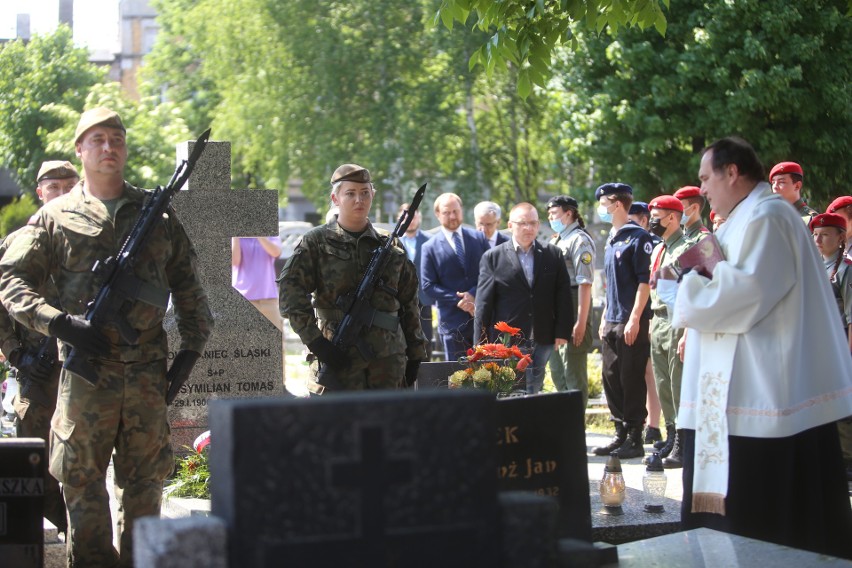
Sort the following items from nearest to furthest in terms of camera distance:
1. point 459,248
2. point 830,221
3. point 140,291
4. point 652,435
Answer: point 140,291
point 830,221
point 652,435
point 459,248

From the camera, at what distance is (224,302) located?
9.65 m

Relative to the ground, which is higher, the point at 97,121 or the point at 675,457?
the point at 97,121

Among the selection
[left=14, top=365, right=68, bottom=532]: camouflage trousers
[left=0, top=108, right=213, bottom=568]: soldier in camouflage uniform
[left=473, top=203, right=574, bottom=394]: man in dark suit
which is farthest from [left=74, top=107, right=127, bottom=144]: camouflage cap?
[left=473, top=203, right=574, bottom=394]: man in dark suit

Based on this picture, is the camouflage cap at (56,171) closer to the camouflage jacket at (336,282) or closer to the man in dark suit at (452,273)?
the camouflage jacket at (336,282)

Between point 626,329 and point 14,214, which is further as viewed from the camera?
point 14,214

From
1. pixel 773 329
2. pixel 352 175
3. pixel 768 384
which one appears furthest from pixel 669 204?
pixel 768 384

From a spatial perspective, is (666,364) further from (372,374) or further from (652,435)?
(372,374)

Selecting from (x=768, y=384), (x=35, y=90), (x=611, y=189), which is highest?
(x=35, y=90)

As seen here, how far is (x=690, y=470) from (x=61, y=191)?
4.77 metres

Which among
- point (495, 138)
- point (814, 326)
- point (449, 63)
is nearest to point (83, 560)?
point (814, 326)

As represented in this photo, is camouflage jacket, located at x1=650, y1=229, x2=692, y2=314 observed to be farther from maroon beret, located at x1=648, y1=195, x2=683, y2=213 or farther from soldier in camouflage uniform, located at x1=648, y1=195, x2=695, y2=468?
maroon beret, located at x1=648, y1=195, x2=683, y2=213

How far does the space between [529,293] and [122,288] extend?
537 centimetres

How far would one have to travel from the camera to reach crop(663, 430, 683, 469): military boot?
977 centimetres

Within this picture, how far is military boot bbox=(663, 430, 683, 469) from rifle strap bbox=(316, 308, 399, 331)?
3.28 metres
